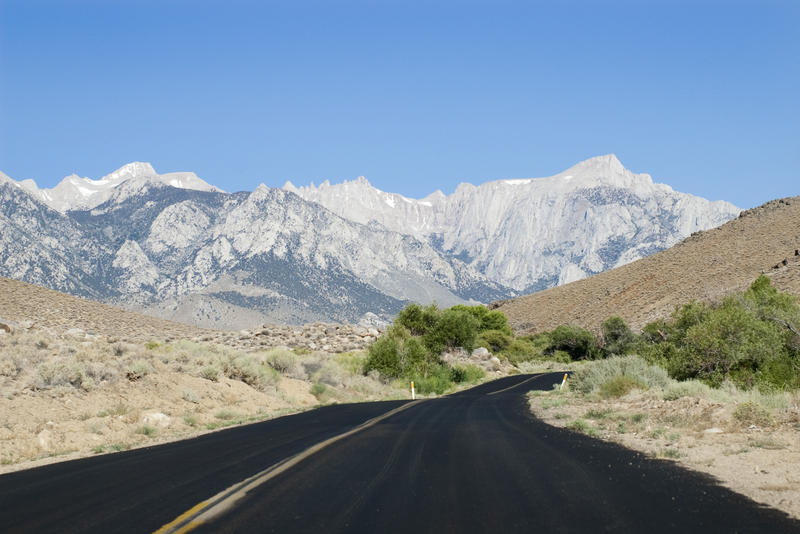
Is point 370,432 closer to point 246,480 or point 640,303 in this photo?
point 246,480

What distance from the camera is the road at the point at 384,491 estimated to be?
7168mm

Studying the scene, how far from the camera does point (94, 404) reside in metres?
21.2

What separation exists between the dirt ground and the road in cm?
55

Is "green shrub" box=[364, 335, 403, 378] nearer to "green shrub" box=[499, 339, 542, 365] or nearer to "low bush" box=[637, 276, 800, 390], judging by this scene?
"low bush" box=[637, 276, 800, 390]

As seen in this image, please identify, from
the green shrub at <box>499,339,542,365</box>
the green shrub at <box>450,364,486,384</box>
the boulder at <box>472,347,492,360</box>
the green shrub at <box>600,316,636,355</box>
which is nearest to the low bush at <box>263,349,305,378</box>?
the green shrub at <box>450,364,486,384</box>

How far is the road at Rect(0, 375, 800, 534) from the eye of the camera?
7.17 meters

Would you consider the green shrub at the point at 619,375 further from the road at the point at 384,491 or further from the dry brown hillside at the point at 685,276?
the dry brown hillside at the point at 685,276

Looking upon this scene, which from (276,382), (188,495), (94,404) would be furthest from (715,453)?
(276,382)

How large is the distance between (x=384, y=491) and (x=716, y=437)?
25.4ft

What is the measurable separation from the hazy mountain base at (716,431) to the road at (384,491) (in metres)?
0.58

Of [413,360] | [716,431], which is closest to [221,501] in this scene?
[716,431]

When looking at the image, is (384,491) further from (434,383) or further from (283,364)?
(434,383)

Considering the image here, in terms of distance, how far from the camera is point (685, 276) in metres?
98.4

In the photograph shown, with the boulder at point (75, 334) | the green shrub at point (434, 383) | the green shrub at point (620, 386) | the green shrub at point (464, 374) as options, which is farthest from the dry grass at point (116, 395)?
the green shrub at point (464, 374)
